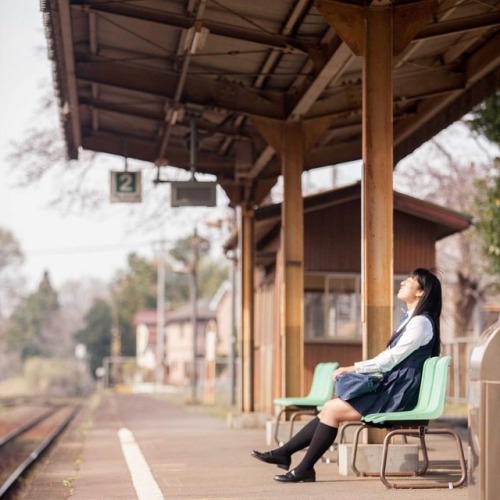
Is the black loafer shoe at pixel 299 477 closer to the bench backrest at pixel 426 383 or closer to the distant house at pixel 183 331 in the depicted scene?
the bench backrest at pixel 426 383

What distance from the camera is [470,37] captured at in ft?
47.1

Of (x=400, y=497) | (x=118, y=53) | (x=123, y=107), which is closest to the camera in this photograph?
(x=400, y=497)

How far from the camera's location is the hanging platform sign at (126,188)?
1944cm

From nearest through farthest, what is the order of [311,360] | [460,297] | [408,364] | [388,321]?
[408,364], [388,321], [311,360], [460,297]

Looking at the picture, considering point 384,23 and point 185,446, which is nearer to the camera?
point 384,23

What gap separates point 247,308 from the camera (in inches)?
807

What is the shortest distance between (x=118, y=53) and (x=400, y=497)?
8.66 metres

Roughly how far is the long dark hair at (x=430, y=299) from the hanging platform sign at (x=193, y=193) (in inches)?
336

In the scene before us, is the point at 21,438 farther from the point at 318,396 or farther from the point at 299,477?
the point at 299,477

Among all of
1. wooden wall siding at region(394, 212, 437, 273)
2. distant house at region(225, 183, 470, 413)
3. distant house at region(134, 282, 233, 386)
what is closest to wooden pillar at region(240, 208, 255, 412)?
distant house at region(225, 183, 470, 413)

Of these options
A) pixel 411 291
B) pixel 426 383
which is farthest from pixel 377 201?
pixel 426 383

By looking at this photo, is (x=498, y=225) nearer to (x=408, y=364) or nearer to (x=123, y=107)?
(x=123, y=107)

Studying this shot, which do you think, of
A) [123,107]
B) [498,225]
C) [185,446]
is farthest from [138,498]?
[498,225]

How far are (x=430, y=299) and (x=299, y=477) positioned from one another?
151cm
